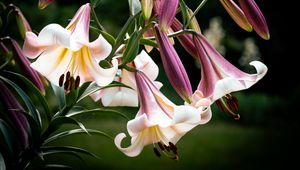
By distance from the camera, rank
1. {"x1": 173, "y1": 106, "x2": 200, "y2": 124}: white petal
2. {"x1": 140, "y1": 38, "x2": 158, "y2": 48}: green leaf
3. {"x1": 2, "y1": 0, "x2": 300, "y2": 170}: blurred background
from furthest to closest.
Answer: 1. {"x1": 2, "y1": 0, "x2": 300, "y2": 170}: blurred background
2. {"x1": 140, "y1": 38, "x2": 158, "y2": 48}: green leaf
3. {"x1": 173, "y1": 106, "x2": 200, "y2": 124}: white petal

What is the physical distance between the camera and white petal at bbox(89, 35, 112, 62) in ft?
1.85

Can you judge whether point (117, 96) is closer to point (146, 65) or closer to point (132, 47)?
point (146, 65)

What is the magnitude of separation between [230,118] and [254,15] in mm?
4623

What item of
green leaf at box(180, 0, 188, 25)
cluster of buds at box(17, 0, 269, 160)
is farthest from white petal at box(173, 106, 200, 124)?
green leaf at box(180, 0, 188, 25)

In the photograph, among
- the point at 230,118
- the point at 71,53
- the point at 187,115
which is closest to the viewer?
the point at 187,115

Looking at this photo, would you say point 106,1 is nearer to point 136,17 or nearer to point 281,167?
point 281,167

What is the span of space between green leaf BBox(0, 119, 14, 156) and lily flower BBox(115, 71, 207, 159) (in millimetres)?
149

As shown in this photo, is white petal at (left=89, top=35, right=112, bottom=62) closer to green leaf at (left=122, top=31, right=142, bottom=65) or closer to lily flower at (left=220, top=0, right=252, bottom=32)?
green leaf at (left=122, top=31, right=142, bottom=65)

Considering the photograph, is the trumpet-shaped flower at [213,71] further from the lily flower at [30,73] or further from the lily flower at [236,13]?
the lily flower at [30,73]

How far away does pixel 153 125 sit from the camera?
583 millimetres

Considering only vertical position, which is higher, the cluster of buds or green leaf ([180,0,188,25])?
green leaf ([180,0,188,25])

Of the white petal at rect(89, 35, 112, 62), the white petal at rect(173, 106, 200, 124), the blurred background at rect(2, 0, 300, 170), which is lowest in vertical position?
the blurred background at rect(2, 0, 300, 170)

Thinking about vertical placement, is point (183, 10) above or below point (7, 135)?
above

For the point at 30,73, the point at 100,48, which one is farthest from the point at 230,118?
the point at 100,48
